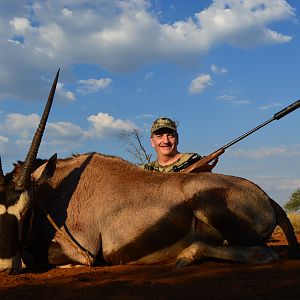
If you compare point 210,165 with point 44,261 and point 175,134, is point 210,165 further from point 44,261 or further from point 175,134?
point 44,261

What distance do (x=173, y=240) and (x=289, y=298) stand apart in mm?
2219

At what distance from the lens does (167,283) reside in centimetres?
398

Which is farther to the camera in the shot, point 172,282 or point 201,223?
point 201,223

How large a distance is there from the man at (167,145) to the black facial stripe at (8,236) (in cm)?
330

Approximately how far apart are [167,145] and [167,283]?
4.19m

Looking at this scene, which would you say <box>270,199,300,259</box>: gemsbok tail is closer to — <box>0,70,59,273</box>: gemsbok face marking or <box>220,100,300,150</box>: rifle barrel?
<box>220,100,300,150</box>: rifle barrel

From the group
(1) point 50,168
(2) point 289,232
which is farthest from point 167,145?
(2) point 289,232

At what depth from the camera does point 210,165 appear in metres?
7.24

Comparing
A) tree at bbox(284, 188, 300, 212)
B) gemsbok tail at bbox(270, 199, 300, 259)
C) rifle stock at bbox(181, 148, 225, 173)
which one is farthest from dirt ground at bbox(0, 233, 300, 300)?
tree at bbox(284, 188, 300, 212)

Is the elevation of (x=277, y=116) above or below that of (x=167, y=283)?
above

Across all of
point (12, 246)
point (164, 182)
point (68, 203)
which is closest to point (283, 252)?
point (164, 182)

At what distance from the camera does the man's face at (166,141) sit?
7984 millimetres

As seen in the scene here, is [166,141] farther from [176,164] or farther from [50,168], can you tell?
[50,168]

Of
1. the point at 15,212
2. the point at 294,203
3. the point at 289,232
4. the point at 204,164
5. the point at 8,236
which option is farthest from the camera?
the point at 294,203
